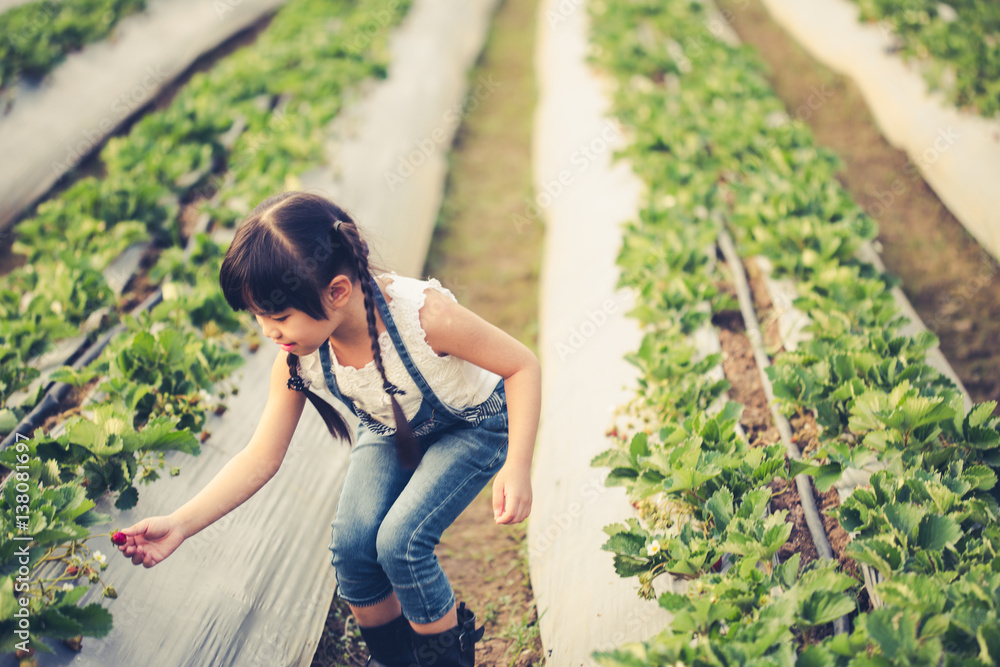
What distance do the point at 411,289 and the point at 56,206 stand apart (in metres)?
2.76

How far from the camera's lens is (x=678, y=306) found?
2826 mm

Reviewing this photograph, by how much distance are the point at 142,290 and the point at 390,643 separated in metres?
2.17

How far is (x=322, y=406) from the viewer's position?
1952 mm

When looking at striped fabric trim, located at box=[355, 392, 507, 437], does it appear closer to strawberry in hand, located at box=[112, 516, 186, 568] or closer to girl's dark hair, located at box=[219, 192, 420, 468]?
girl's dark hair, located at box=[219, 192, 420, 468]

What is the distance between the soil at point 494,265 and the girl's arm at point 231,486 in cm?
74

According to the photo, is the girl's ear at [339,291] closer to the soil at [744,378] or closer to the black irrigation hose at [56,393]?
the black irrigation hose at [56,393]

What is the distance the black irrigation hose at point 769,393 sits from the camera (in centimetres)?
193

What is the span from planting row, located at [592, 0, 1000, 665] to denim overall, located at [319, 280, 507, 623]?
1.32ft

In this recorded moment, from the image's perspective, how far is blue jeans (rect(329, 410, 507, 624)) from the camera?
1715 mm

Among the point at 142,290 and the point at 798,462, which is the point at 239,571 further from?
the point at 142,290

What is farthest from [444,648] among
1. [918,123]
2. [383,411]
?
[918,123]

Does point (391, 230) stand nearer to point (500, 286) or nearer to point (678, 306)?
point (500, 286)

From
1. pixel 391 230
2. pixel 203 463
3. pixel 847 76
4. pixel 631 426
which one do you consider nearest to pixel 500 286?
pixel 391 230

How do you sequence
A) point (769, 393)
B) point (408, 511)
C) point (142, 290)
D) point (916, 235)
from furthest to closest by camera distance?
point (916, 235), point (142, 290), point (769, 393), point (408, 511)
